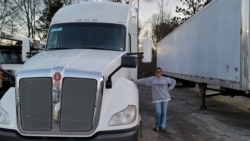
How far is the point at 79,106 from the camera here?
587cm

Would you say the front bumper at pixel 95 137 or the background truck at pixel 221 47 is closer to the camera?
the front bumper at pixel 95 137

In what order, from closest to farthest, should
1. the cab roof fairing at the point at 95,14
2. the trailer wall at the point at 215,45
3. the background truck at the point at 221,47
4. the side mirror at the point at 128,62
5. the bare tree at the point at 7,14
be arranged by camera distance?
the side mirror at the point at 128,62 → the cab roof fairing at the point at 95,14 → the background truck at the point at 221,47 → the trailer wall at the point at 215,45 → the bare tree at the point at 7,14

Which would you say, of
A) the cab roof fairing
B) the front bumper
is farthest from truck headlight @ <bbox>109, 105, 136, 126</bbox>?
the cab roof fairing

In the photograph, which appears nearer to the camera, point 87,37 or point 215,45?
point 87,37

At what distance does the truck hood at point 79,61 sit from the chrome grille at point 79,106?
314mm

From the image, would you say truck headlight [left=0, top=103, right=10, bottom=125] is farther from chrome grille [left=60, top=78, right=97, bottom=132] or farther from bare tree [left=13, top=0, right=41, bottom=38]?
bare tree [left=13, top=0, right=41, bottom=38]

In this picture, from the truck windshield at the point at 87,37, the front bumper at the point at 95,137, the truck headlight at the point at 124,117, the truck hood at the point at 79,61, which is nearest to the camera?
the front bumper at the point at 95,137

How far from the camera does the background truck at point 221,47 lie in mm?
10445

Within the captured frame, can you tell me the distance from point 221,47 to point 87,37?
5846 millimetres

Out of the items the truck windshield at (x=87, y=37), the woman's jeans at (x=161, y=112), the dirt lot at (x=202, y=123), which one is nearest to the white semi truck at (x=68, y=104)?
the truck windshield at (x=87, y=37)

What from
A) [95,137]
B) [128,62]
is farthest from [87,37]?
[95,137]

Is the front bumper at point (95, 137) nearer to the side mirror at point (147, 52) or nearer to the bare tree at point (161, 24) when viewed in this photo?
the side mirror at point (147, 52)

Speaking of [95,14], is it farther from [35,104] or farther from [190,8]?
[190,8]

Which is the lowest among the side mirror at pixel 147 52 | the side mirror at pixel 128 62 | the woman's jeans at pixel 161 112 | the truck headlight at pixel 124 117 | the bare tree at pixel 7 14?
the woman's jeans at pixel 161 112
